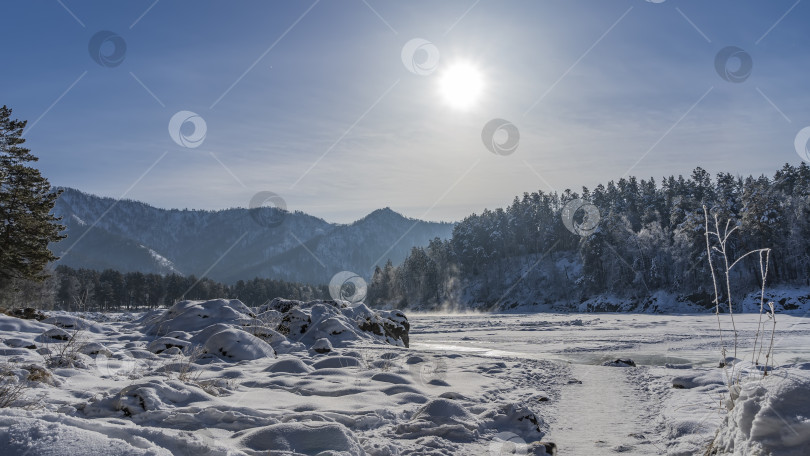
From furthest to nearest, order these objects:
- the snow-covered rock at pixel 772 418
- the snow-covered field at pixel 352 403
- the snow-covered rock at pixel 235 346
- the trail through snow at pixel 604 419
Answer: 1. the snow-covered rock at pixel 235 346
2. the trail through snow at pixel 604 419
3. the snow-covered field at pixel 352 403
4. the snow-covered rock at pixel 772 418

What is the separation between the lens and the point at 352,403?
270 inches

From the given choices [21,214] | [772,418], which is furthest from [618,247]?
[772,418]

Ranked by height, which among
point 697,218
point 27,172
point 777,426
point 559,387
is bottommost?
point 559,387

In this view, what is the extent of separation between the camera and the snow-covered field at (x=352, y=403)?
11.3 ft

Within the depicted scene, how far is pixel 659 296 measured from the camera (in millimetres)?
71812

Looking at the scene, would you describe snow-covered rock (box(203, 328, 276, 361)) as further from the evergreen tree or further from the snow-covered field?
the evergreen tree

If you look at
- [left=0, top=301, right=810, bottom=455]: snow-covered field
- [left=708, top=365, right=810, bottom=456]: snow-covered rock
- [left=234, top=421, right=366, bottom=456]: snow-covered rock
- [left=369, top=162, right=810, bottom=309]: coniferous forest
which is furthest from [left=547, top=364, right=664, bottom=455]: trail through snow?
[left=369, top=162, right=810, bottom=309]: coniferous forest

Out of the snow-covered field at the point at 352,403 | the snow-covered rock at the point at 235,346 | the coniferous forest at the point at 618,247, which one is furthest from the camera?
the coniferous forest at the point at 618,247

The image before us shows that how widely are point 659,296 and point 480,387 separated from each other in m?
73.2

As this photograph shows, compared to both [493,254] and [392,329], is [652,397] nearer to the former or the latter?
[392,329]

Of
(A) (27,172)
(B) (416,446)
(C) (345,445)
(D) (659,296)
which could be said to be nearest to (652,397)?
(B) (416,446)

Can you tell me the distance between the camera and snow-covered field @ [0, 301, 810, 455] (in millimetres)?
3459

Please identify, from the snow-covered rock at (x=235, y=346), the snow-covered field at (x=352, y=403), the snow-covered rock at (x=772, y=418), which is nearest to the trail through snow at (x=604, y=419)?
the snow-covered field at (x=352, y=403)

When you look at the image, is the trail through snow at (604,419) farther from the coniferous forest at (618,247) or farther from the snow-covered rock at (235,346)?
the coniferous forest at (618,247)
